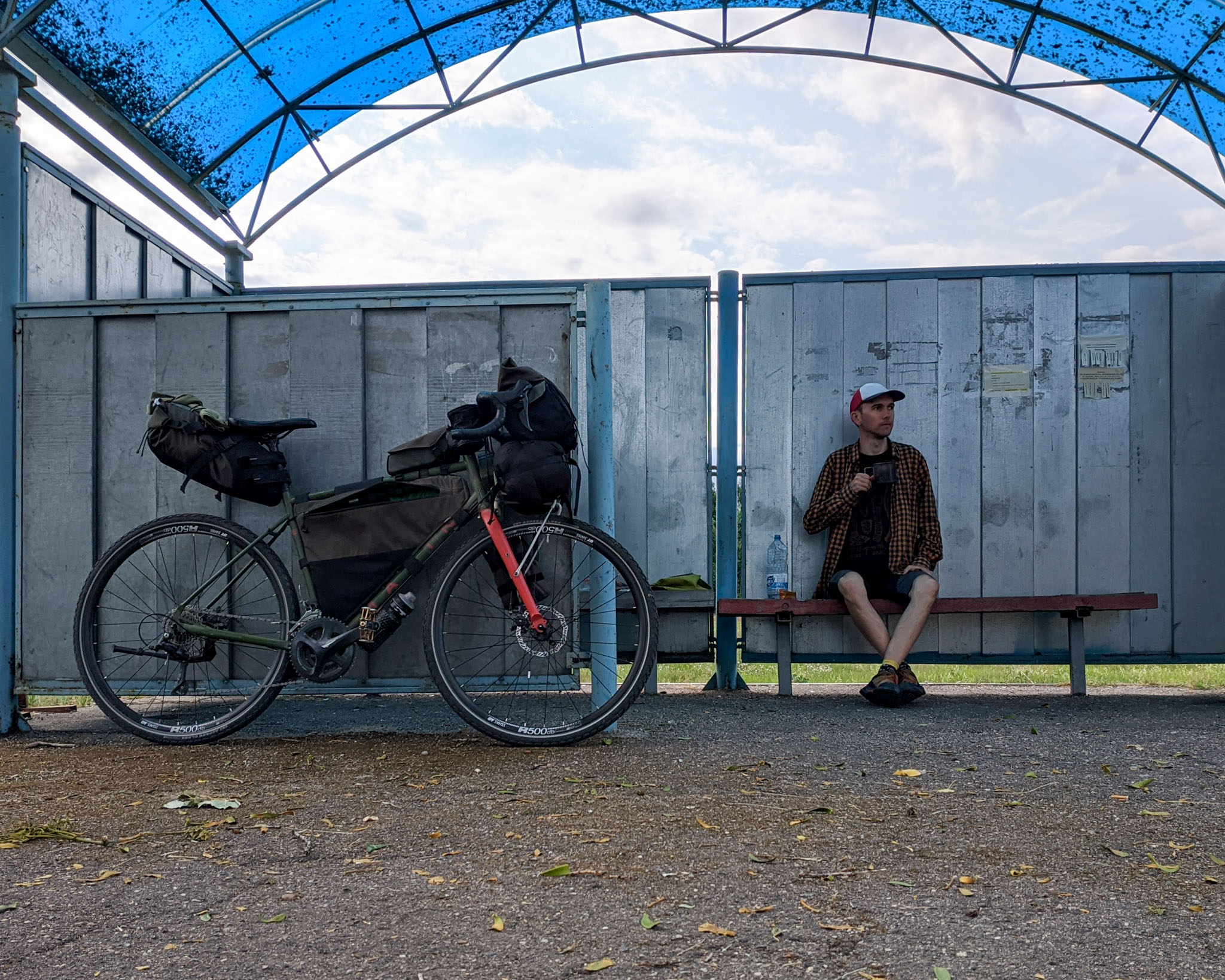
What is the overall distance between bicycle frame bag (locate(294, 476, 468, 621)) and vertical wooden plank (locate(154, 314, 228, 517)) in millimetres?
813

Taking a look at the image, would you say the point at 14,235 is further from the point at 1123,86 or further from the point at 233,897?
the point at 1123,86

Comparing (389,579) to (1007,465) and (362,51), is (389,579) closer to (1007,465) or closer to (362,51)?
(1007,465)

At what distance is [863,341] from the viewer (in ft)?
19.5

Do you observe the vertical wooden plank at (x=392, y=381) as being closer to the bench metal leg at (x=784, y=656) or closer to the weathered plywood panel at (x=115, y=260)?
the weathered plywood panel at (x=115, y=260)

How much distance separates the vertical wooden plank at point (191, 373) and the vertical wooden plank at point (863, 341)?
3.60m

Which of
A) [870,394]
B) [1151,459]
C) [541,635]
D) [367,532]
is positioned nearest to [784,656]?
[870,394]

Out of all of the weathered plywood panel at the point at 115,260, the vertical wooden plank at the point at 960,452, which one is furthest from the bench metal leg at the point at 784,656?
the weathered plywood panel at the point at 115,260

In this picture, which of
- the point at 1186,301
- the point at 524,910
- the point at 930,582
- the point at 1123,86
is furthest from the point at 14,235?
the point at 1123,86

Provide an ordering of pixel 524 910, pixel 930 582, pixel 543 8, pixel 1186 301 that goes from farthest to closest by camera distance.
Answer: pixel 543 8, pixel 1186 301, pixel 930 582, pixel 524 910

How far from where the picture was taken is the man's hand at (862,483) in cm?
545

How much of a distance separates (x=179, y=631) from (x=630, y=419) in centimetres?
304

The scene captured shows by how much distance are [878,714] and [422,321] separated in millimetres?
3144

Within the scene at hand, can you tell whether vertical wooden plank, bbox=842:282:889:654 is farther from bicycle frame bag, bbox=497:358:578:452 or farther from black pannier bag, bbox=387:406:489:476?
black pannier bag, bbox=387:406:489:476

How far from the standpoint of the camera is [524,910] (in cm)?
223
